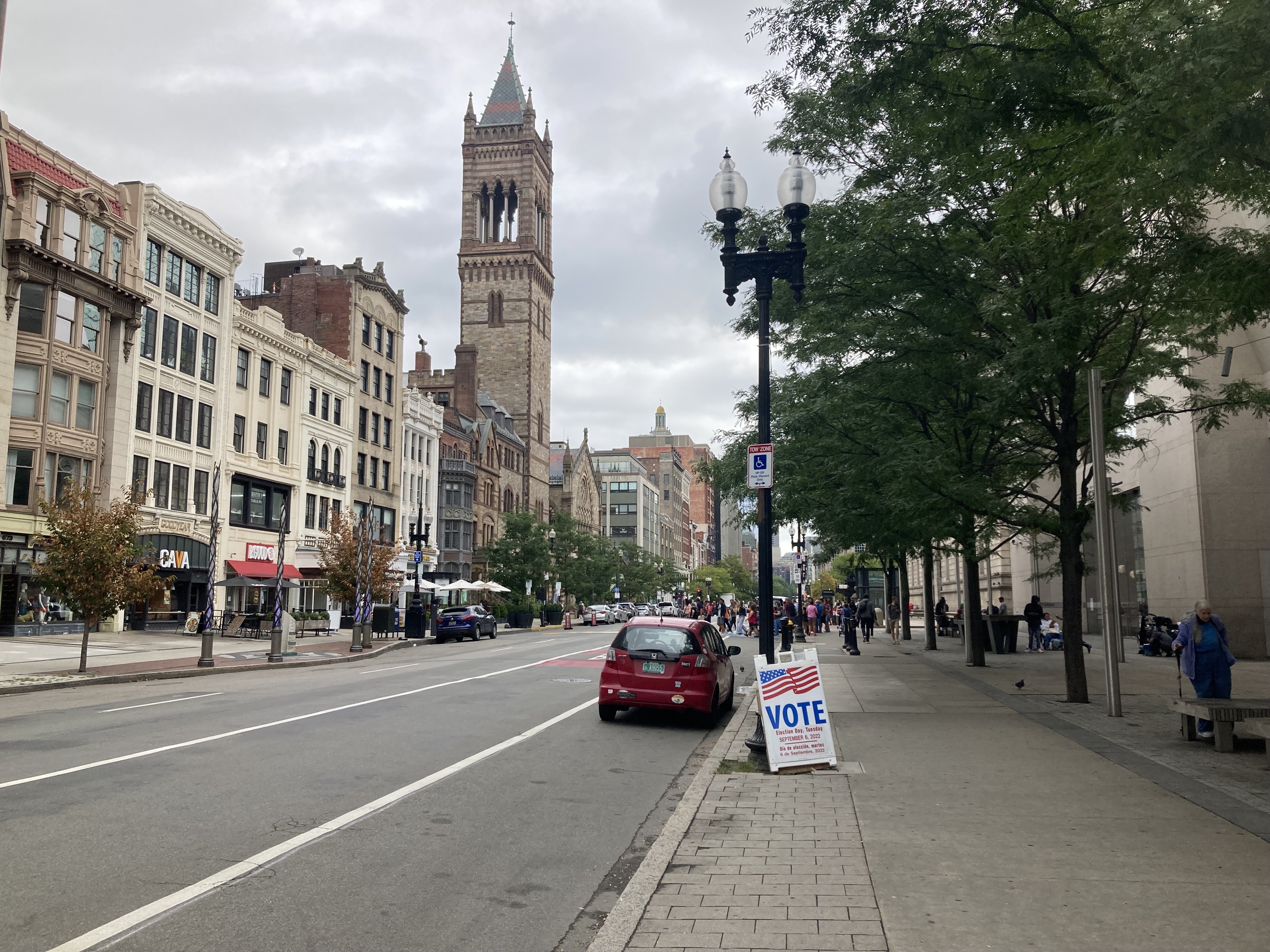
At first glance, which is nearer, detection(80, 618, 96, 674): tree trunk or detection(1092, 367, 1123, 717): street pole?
detection(1092, 367, 1123, 717): street pole

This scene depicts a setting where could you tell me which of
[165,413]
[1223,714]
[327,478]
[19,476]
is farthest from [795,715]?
[327,478]

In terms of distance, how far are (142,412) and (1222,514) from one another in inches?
1483

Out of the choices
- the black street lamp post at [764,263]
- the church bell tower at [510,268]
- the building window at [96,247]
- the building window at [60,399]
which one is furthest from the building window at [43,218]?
the church bell tower at [510,268]

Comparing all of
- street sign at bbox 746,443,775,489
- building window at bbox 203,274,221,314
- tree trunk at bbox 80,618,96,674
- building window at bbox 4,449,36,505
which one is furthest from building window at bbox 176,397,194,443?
street sign at bbox 746,443,775,489

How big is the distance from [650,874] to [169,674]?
1910 centimetres

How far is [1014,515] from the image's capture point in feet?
56.6

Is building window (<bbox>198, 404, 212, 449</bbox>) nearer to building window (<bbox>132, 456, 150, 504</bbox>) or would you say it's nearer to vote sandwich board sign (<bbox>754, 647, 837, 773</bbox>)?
building window (<bbox>132, 456, 150, 504</bbox>)

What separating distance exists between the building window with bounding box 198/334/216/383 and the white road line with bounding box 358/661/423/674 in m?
22.6

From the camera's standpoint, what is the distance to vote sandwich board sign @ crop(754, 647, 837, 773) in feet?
32.7

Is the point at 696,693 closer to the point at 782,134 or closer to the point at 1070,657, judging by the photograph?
the point at 1070,657

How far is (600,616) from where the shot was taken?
65.4 meters

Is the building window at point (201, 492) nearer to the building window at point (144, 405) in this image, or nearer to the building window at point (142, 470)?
the building window at point (142, 470)

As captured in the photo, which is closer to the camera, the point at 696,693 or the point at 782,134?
the point at 696,693

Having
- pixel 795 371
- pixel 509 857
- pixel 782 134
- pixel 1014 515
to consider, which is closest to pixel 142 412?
pixel 795 371
